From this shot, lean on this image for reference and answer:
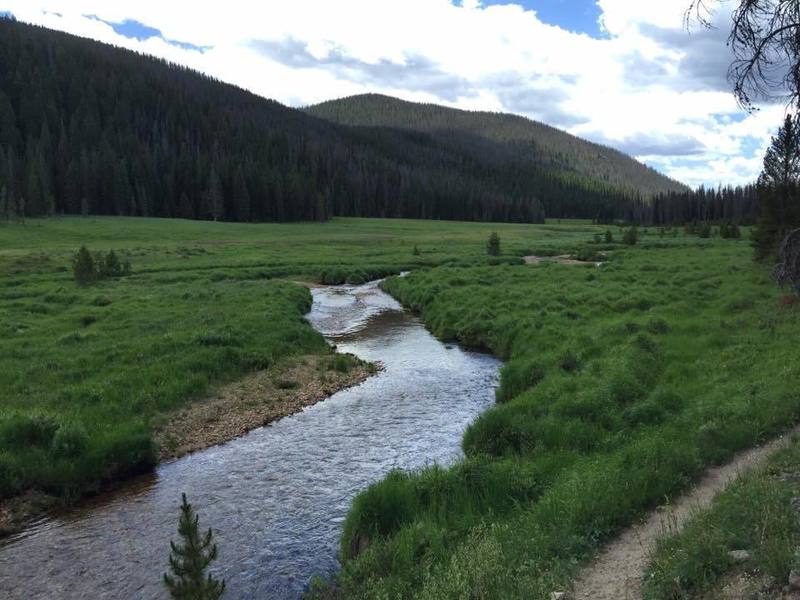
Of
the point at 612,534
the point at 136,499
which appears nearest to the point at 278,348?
the point at 136,499

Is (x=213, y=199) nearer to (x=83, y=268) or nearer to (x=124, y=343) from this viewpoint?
(x=83, y=268)

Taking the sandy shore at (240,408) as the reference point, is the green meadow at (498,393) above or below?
above

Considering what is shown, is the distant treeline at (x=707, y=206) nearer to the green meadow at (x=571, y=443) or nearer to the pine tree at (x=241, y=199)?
the pine tree at (x=241, y=199)

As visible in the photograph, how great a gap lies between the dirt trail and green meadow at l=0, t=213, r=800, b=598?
247mm

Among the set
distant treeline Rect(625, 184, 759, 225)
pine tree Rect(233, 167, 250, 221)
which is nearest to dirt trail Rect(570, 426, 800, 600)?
pine tree Rect(233, 167, 250, 221)

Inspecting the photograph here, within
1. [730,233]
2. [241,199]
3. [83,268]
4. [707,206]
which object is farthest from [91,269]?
[707,206]

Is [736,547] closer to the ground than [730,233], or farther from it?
closer to the ground

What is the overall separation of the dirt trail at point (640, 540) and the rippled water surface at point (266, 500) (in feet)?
15.8

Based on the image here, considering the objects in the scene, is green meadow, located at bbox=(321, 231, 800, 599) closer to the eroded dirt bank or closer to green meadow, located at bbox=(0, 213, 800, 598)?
green meadow, located at bbox=(0, 213, 800, 598)

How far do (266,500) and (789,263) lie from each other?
456 inches

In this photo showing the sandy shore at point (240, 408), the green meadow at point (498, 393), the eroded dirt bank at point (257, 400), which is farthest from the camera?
the eroded dirt bank at point (257, 400)

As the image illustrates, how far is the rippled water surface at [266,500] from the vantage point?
33.0 ft

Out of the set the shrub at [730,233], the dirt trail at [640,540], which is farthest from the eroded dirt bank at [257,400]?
the shrub at [730,233]

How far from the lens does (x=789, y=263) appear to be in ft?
33.6
